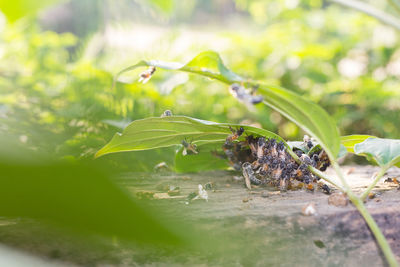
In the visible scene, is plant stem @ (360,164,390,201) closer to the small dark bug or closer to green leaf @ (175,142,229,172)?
the small dark bug

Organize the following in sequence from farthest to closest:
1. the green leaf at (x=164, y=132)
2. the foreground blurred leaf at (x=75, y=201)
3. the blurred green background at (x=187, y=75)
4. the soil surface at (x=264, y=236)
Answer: the blurred green background at (x=187, y=75) → the green leaf at (x=164, y=132) → the soil surface at (x=264, y=236) → the foreground blurred leaf at (x=75, y=201)

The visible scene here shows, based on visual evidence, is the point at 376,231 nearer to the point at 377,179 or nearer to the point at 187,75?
the point at 377,179

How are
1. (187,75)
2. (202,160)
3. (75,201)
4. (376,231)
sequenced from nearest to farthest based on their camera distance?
(75,201) < (376,231) < (202,160) < (187,75)

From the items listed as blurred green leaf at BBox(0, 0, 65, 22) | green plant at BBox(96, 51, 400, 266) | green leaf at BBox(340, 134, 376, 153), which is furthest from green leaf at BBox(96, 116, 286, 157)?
blurred green leaf at BBox(0, 0, 65, 22)

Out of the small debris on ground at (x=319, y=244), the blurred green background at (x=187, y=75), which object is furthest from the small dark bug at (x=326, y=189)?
the blurred green background at (x=187, y=75)

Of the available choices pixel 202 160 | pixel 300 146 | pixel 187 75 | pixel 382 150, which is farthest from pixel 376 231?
pixel 187 75

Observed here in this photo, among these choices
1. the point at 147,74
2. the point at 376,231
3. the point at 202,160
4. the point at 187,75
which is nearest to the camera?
the point at 376,231

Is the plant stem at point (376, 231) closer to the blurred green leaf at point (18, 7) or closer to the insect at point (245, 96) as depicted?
the insect at point (245, 96)

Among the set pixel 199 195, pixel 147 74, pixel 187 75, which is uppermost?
pixel 187 75

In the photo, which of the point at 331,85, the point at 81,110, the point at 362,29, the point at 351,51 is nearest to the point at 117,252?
the point at 81,110
